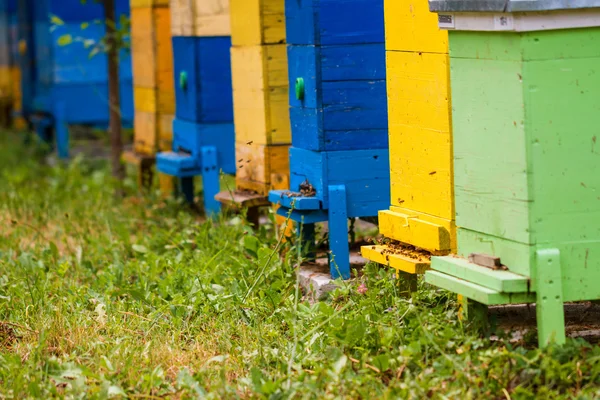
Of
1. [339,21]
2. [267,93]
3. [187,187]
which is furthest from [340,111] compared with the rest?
[187,187]

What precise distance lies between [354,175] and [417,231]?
0.85 meters

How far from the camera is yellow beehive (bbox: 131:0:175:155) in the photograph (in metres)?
6.66

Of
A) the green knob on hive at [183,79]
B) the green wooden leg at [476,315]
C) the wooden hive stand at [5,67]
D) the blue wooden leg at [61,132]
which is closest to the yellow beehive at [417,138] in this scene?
the green wooden leg at [476,315]

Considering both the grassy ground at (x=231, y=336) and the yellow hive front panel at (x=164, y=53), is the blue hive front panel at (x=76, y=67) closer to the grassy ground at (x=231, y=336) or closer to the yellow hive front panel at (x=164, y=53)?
the yellow hive front panel at (x=164, y=53)

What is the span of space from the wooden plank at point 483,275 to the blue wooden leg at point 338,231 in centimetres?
105

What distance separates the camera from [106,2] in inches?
285

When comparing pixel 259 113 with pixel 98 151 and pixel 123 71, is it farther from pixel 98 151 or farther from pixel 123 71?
pixel 98 151

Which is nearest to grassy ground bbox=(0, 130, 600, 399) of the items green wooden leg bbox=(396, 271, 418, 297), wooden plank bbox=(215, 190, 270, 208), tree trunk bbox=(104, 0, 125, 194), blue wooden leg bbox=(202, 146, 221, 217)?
green wooden leg bbox=(396, 271, 418, 297)

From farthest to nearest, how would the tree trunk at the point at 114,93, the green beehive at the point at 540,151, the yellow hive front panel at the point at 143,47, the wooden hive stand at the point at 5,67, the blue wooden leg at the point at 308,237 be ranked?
the wooden hive stand at the point at 5,67
the tree trunk at the point at 114,93
the yellow hive front panel at the point at 143,47
the blue wooden leg at the point at 308,237
the green beehive at the point at 540,151

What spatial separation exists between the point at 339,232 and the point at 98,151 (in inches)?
236

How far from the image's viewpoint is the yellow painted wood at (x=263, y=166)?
4.94 metres

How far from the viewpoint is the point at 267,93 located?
192 inches

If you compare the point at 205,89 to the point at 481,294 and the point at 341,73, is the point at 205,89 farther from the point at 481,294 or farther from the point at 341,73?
the point at 481,294

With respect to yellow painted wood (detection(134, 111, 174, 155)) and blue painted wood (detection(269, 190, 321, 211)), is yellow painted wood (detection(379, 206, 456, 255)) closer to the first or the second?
blue painted wood (detection(269, 190, 321, 211))
